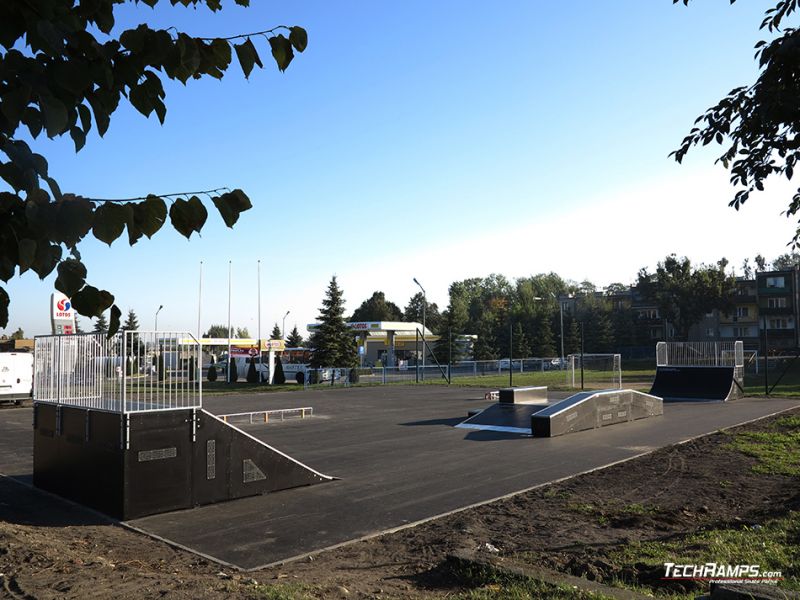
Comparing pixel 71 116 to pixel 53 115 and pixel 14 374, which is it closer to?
pixel 53 115

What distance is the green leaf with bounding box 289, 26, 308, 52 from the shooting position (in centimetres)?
304

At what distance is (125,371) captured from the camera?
349 inches

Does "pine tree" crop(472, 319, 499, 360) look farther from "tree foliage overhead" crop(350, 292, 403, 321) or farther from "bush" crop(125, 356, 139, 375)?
"bush" crop(125, 356, 139, 375)

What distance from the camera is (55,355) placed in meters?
10.7

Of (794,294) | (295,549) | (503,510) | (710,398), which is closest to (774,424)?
(710,398)

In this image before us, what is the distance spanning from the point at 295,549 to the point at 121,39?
609 cm

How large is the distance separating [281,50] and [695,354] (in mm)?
31485

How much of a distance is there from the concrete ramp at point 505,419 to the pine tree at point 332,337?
97.3 ft

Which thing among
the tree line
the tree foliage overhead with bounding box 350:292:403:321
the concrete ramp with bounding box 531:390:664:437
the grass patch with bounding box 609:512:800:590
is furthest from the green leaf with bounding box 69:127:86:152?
the tree foliage overhead with bounding box 350:292:403:321

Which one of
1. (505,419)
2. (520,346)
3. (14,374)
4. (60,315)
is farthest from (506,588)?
(520,346)

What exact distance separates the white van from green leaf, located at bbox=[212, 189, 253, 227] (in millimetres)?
28982

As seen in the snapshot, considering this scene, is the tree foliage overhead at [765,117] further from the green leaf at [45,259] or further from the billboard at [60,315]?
the billboard at [60,315]

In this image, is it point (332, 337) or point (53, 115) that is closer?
point (53, 115)

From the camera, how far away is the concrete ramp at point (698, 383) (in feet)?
90.1
